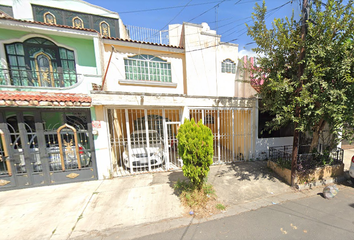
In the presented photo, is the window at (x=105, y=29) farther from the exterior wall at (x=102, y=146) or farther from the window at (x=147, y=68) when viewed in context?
the exterior wall at (x=102, y=146)

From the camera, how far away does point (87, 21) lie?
8508mm

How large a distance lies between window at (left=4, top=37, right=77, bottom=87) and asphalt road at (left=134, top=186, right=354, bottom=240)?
6591 millimetres

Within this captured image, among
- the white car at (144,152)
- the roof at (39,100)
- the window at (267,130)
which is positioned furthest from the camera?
the window at (267,130)

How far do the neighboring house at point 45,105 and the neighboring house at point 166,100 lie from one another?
67cm

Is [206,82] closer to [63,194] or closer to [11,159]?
[63,194]

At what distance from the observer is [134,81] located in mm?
6637

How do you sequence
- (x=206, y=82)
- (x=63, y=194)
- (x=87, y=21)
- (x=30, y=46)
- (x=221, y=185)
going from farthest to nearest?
(x=87, y=21) < (x=206, y=82) < (x=30, y=46) < (x=221, y=185) < (x=63, y=194)

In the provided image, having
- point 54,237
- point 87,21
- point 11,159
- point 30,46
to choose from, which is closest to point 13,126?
point 11,159

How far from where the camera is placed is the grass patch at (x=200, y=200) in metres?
3.10

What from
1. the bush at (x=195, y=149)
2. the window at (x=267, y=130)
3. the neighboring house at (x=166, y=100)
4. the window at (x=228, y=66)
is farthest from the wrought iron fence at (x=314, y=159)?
the window at (x=228, y=66)

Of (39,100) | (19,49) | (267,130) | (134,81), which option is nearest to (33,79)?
(19,49)

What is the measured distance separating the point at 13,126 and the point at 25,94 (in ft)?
3.67

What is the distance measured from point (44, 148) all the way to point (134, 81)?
4444mm

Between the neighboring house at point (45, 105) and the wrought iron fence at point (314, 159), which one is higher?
the neighboring house at point (45, 105)
